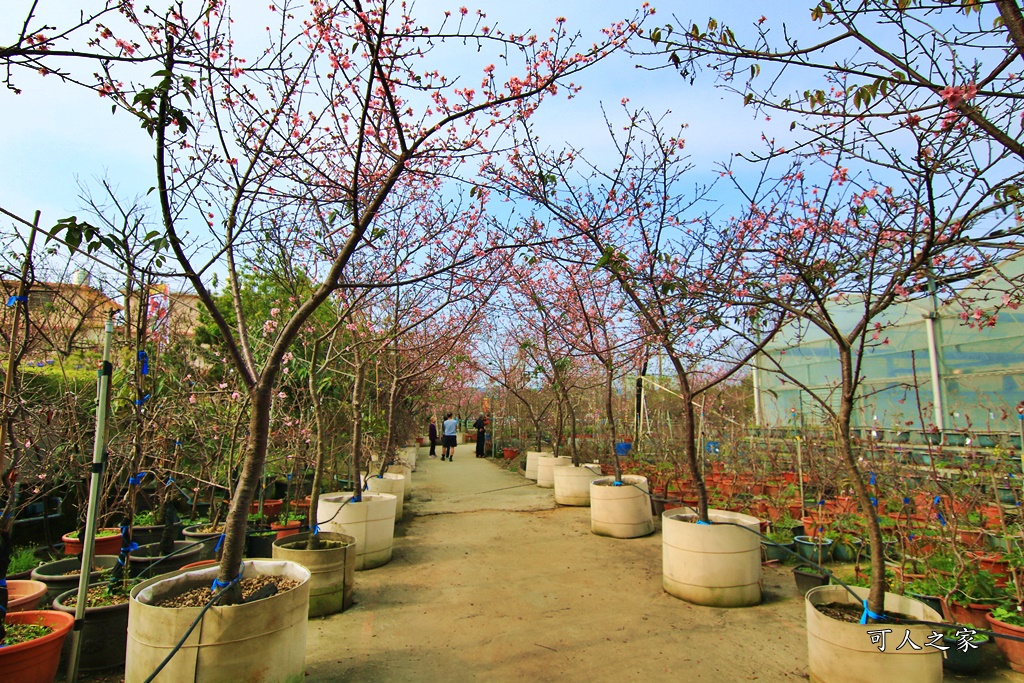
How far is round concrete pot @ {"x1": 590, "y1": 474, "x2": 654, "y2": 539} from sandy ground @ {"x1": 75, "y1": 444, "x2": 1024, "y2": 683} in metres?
0.18

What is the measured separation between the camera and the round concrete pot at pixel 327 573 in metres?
4.37

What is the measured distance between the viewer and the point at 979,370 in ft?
27.1

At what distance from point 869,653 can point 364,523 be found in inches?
172

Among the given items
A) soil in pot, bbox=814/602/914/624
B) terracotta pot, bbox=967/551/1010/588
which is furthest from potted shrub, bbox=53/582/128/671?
terracotta pot, bbox=967/551/1010/588

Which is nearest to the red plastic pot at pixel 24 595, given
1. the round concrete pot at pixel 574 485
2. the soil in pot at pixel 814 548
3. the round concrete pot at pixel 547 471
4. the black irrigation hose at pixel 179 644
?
the black irrigation hose at pixel 179 644

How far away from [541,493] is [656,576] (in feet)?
18.0

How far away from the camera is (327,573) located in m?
4.44

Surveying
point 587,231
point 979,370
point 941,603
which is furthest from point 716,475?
point 587,231

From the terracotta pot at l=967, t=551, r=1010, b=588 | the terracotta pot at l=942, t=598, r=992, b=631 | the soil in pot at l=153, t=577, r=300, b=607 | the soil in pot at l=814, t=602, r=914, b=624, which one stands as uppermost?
the soil in pot at l=153, t=577, r=300, b=607

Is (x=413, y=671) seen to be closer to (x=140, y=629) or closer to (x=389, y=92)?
(x=140, y=629)

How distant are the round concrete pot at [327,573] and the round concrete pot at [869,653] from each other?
336 cm

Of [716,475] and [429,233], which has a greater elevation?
[429,233]

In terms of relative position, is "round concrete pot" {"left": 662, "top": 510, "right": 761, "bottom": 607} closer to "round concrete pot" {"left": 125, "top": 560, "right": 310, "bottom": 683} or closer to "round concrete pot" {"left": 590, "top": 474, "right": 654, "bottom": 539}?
"round concrete pot" {"left": 590, "top": 474, "right": 654, "bottom": 539}

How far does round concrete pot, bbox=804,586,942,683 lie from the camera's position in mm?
2807
